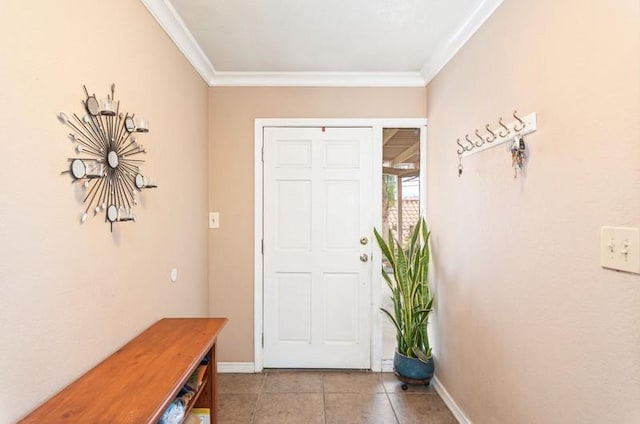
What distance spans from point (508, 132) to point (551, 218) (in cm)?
A: 49

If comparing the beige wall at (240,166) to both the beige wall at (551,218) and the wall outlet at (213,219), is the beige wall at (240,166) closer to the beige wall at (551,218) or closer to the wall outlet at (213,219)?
the wall outlet at (213,219)

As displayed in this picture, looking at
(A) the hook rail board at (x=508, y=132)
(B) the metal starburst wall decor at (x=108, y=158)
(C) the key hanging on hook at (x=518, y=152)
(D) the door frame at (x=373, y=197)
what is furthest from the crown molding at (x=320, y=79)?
(C) the key hanging on hook at (x=518, y=152)

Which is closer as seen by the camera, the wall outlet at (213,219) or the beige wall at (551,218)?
the beige wall at (551,218)

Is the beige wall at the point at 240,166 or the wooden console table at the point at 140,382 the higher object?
the beige wall at the point at 240,166

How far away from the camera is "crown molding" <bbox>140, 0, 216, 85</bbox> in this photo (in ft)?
5.94

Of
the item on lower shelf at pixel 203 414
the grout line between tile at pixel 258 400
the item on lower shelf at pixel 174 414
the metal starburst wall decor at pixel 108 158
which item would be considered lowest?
the grout line between tile at pixel 258 400

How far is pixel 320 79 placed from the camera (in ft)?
9.12

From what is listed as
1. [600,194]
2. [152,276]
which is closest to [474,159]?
[600,194]

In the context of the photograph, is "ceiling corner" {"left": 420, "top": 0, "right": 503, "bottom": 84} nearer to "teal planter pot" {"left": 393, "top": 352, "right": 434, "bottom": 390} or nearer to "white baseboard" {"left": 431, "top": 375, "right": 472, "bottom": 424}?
"teal planter pot" {"left": 393, "top": 352, "right": 434, "bottom": 390}

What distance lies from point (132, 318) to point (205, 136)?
5.24 feet

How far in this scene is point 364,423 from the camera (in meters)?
2.15

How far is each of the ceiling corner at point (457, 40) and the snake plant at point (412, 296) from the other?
1.24m

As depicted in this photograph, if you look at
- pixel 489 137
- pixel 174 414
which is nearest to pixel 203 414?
pixel 174 414

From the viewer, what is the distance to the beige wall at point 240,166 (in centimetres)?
281
